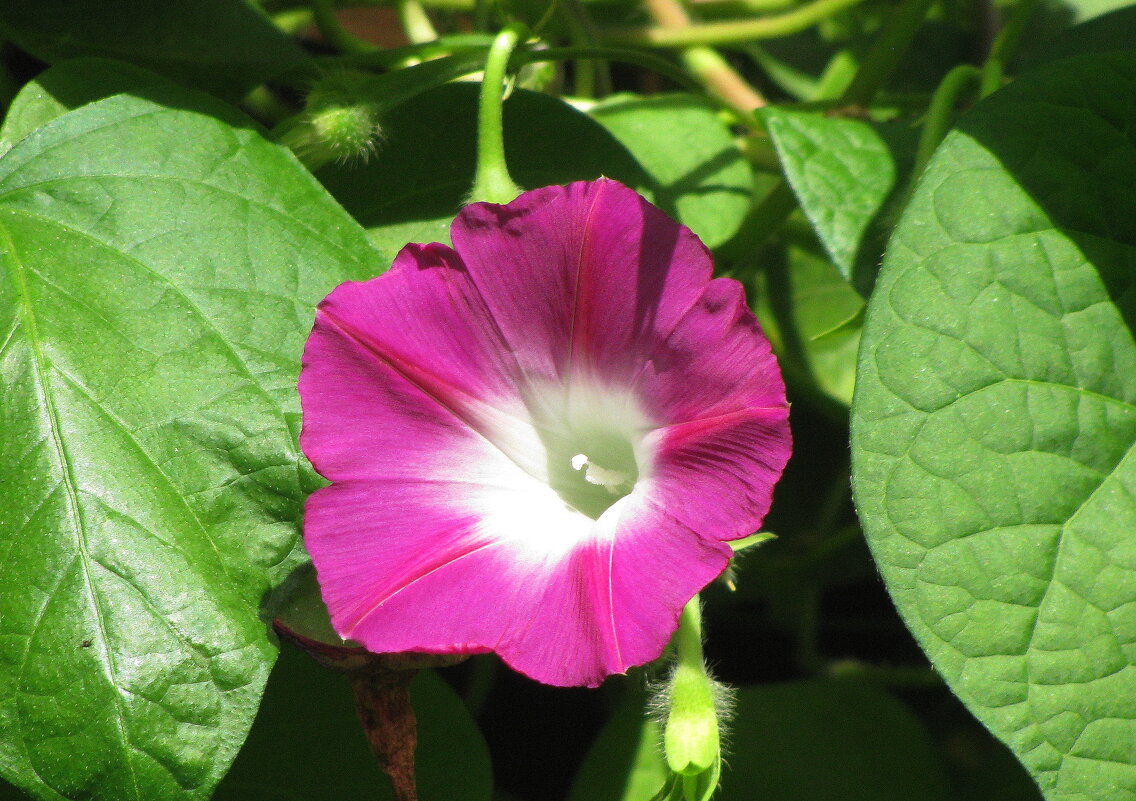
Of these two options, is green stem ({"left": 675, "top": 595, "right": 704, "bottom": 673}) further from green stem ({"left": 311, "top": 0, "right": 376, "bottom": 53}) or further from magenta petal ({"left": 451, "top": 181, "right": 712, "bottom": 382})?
green stem ({"left": 311, "top": 0, "right": 376, "bottom": 53})

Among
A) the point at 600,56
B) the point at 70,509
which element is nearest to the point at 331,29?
the point at 600,56

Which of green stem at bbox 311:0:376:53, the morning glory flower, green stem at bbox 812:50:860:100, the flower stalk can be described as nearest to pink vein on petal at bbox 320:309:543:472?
the morning glory flower

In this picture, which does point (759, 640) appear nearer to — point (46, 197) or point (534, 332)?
point (534, 332)

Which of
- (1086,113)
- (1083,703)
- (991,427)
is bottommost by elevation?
(1083,703)

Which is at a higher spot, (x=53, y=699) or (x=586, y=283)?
(x=586, y=283)

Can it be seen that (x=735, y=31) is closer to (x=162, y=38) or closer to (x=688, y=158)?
(x=688, y=158)

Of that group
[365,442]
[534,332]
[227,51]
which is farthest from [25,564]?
[227,51]
